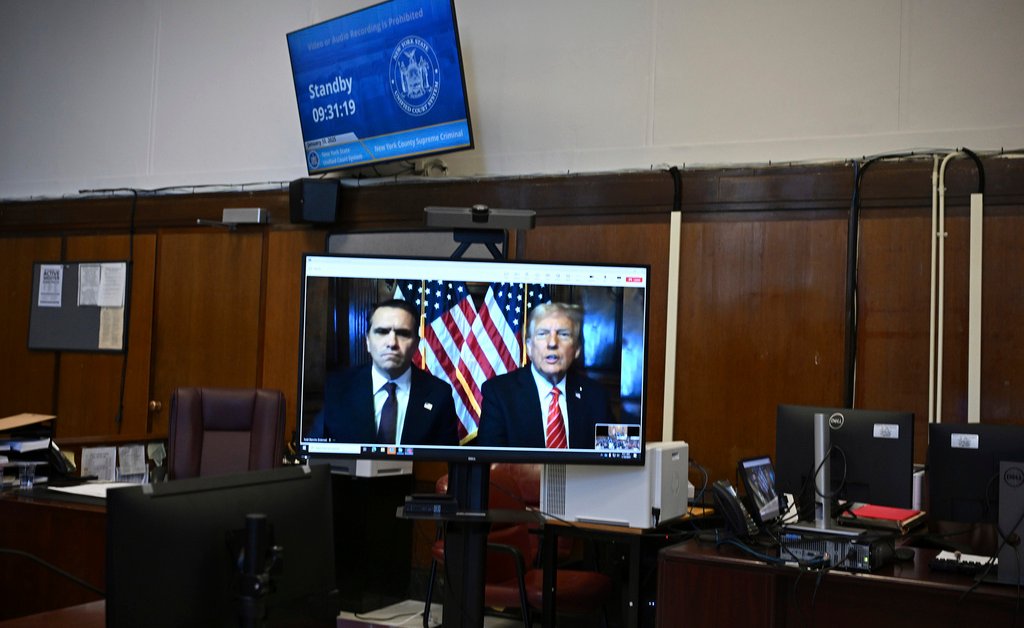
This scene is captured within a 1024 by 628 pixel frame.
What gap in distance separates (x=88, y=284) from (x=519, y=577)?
4562 mm

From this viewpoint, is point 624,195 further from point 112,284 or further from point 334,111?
point 112,284

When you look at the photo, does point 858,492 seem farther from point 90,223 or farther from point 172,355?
point 90,223

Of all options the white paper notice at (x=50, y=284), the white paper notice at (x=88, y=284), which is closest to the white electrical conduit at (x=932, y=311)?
the white paper notice at (x=88, y=284)

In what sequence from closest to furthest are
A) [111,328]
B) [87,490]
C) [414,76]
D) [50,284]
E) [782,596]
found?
[782,596] → [87,490] → [414,76] → [111,328] → [50,284]

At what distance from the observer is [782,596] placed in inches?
122

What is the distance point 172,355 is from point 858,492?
4877 millimetres

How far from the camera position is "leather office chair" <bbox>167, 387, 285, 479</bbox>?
455 centimetres

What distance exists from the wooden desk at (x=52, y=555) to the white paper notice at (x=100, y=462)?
81 centimetres

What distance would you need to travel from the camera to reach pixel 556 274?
2.86 meters

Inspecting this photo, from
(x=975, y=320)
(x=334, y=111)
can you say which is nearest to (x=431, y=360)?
(x=975, y=320)

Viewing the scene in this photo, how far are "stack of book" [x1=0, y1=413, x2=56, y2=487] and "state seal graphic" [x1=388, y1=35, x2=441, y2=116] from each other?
250 centimetres

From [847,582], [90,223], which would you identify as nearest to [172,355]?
[90,223]

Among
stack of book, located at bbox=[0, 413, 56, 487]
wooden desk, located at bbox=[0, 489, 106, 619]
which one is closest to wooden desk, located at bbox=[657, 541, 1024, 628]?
wooden desk, located at bbox=[0, 489, 106, 619]

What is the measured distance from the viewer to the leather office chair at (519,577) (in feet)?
13.2
